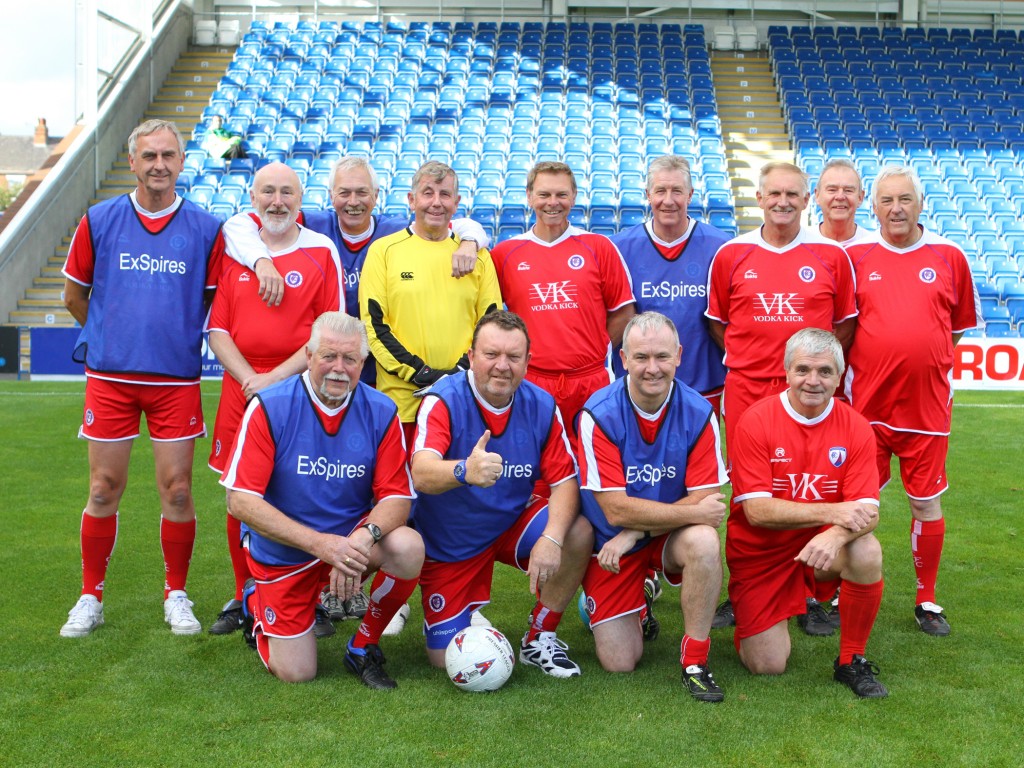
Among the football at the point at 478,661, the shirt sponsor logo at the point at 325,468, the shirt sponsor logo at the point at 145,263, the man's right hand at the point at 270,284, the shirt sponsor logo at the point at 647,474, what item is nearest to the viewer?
the football at the point at 478,661

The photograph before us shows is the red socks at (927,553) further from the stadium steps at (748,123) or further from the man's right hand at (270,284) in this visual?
the stadium steps at (748,123)

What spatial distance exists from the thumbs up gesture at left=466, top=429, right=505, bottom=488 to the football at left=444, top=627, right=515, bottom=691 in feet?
1.93

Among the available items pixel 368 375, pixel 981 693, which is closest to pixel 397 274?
pixel 368 375

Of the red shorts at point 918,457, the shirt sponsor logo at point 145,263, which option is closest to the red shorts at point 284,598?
the shirt sponsor logo at point 145,263

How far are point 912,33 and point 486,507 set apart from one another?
748 inches

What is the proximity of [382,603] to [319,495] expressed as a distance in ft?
1.56

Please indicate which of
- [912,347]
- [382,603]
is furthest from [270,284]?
[912,347]

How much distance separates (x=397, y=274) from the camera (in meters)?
4.41

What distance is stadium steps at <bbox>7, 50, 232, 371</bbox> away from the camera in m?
14.5

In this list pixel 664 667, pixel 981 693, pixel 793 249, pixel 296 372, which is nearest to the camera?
pixel 981 693

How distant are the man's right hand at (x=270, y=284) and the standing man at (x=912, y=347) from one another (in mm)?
2549

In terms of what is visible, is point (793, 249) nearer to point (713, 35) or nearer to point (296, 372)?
point (296, 372)

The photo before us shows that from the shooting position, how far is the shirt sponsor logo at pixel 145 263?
14.0ft

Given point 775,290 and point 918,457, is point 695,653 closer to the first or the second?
point 918,457
